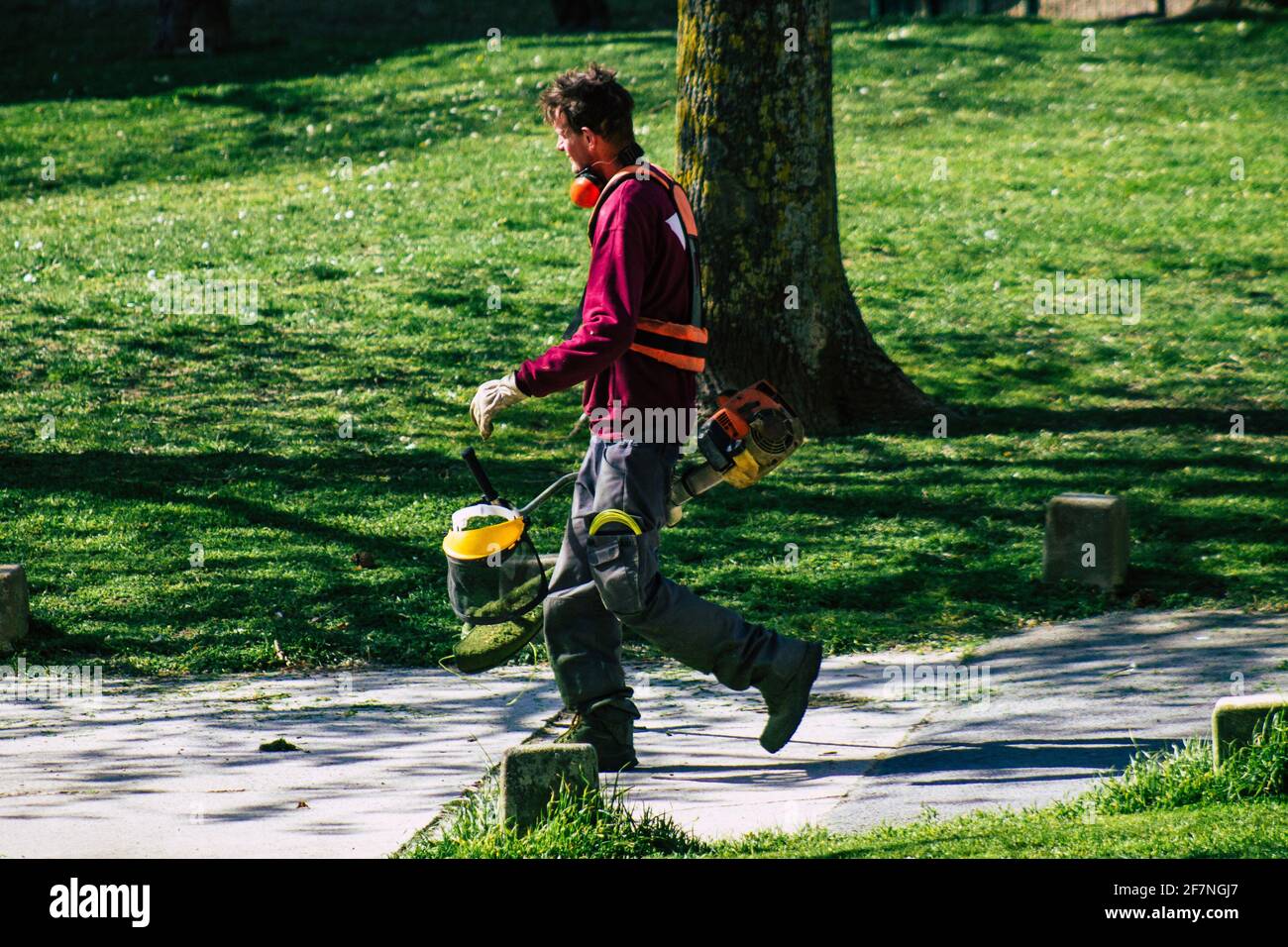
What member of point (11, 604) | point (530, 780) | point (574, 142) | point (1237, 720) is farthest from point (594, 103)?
point (11, 604)

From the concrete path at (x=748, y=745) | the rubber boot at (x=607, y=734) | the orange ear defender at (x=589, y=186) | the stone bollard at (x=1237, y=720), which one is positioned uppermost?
the orange ear defender at (x=589, y=186)

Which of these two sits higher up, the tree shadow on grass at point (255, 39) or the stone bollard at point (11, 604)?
the tree shadow on grass at point (255, 39)

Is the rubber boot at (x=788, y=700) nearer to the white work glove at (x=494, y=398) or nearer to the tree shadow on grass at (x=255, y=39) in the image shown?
the white work glove at (x=494, y=398)

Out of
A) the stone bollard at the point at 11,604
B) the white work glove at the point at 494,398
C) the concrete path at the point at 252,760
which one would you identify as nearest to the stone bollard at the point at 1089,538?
the concrete path at the point at 252,760

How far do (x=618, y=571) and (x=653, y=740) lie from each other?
975 mm

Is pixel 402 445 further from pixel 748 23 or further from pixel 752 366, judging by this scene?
pixel 748 23

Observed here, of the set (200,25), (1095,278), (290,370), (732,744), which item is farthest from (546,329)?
(200,25)

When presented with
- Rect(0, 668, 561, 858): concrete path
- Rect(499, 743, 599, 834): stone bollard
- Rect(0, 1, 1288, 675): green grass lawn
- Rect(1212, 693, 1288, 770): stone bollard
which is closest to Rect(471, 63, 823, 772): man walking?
Rect(0, 668, 561, 858): concrete path

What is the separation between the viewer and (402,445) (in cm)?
991

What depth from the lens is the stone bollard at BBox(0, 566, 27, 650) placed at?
22.5 feet

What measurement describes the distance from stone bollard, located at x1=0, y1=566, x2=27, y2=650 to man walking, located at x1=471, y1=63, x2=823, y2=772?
2709 millimetres

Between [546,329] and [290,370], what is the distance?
1.84 meters

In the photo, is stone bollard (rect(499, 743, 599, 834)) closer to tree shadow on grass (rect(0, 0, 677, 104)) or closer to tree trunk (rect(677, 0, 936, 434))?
tree trunk (rect(677, 0, 936, 434))

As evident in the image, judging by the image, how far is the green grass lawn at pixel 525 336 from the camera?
7.74 m
